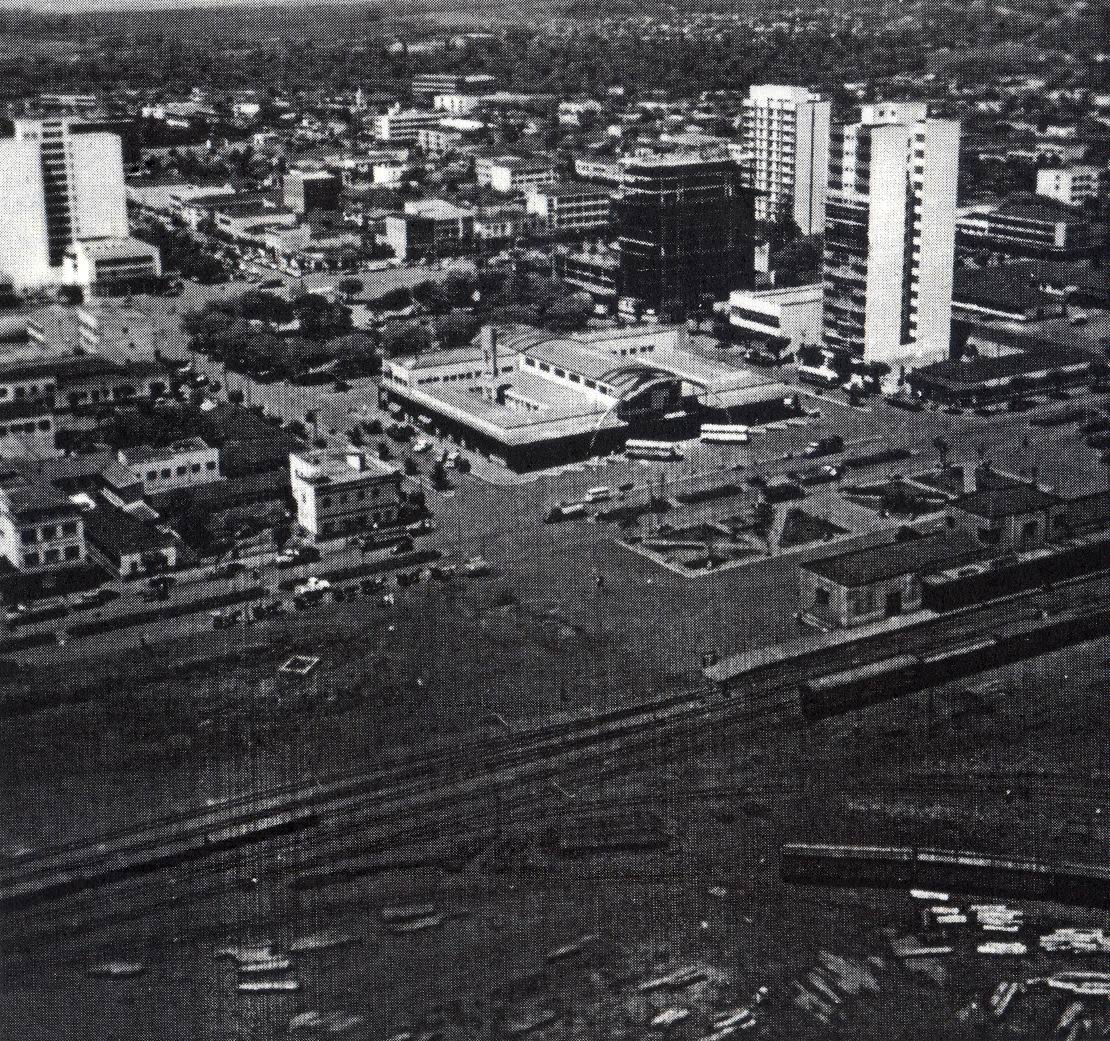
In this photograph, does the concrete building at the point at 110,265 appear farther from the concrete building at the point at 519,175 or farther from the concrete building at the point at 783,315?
the concrete building at the point at 519,175

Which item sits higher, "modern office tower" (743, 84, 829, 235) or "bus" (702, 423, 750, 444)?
"modern office tower" (743, 84, 829, 235)

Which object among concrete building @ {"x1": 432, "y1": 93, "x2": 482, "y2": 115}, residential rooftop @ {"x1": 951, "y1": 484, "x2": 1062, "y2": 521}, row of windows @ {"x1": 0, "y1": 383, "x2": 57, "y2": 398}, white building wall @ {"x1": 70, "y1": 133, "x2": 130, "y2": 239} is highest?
concrete building @ {"x1": 432, "y1": 93, "x2": 482, "y2": 115}

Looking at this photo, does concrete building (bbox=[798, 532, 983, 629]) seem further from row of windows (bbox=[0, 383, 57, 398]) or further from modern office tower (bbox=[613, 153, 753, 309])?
modern office tower (bbox=[613, 153, 753, 309])

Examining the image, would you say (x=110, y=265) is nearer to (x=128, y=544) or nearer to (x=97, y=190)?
(x=97, y=190)

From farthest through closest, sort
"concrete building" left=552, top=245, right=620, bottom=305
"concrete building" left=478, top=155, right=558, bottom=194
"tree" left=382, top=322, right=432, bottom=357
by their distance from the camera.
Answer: "concrete building" left=478, top=155, right=558, bottom=194 < "concrete building" left=552, top=245, right=620, bottom=305 < "tree" left=382, top=322, right=432, bottom=357

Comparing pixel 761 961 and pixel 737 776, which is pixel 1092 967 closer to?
pixel 761 961

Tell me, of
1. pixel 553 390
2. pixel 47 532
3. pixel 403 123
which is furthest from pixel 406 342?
pixel 403 123

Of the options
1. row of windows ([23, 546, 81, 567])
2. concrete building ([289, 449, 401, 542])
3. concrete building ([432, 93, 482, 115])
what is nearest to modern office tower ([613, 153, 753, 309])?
concrete building ([289, 449, 401, 542])
